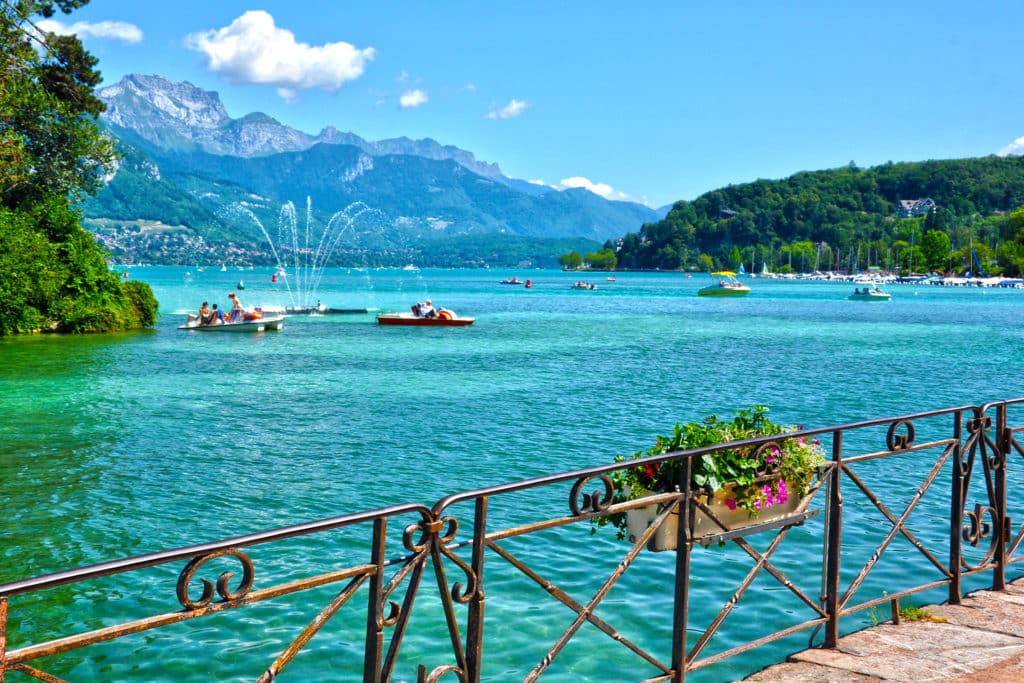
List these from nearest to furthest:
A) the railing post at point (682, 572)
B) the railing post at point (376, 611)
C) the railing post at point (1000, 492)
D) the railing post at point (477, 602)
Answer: the railing post at point (376, 611) < the railing post at point (477, 602) < the railing post at point (682, 572) < the railing post at point (1000, 492)

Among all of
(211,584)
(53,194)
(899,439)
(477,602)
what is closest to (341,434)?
(899,439)

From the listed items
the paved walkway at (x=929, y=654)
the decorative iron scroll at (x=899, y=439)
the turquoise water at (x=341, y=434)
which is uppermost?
the decorative iron scroll at (x=899, y=439)

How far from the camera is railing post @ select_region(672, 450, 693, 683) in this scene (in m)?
4.93

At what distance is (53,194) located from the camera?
41.0 meters

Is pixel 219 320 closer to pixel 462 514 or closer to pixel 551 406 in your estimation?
pixel 551 406

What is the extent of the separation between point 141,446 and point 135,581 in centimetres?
797

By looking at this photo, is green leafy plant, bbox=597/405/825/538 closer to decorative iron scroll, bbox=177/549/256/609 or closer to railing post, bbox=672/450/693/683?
railing post, bbox=672/450/693/683

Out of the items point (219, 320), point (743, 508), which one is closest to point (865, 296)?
point (219, 320)

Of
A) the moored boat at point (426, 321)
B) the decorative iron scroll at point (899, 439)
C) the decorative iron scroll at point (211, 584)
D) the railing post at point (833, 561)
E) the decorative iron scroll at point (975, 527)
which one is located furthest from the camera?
the moored boat at point (426, 321)

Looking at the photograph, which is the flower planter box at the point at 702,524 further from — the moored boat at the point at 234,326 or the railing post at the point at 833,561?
the moored boat at the point at 234,326

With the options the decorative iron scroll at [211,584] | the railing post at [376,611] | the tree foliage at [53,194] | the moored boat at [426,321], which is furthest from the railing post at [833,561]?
the moored boat at [426,321]

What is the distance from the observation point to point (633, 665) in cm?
800

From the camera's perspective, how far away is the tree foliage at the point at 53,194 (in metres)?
37.5

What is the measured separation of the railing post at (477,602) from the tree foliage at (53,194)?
36911 mm
